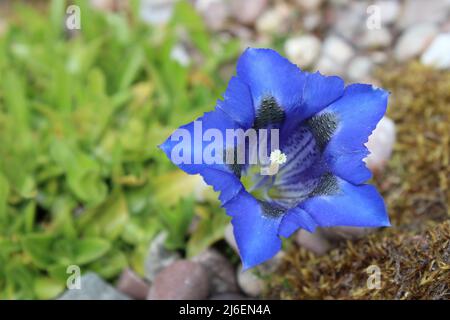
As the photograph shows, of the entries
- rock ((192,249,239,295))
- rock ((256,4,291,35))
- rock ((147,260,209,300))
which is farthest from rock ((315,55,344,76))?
rock ((147,260,209,300))

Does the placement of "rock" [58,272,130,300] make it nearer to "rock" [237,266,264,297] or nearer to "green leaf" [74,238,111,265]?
"green leaf" [74,238,111,265]

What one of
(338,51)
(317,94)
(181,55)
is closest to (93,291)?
(317,94)

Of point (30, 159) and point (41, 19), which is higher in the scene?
point (41, 19)

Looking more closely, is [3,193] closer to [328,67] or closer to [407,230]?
[407,230]

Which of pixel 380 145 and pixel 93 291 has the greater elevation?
pixel 380 145

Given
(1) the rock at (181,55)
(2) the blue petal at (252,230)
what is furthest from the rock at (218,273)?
(1) the rock at (181,55)
